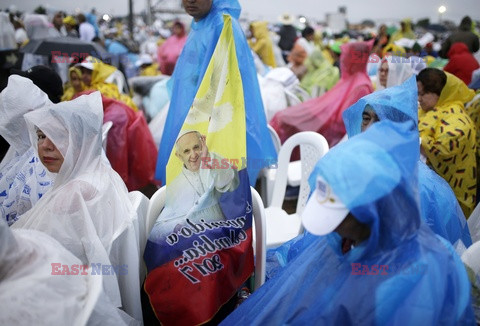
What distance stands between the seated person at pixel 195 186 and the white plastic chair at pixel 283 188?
2.60 feet

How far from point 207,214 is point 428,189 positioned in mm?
1067

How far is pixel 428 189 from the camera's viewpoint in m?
1.90

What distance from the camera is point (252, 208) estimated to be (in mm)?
2098

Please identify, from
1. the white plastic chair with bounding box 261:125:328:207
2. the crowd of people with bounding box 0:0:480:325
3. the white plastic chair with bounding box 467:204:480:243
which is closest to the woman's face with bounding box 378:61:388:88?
the crowd of people with bounding box 0:0:480:325

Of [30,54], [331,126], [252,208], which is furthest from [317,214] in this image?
[30,54]

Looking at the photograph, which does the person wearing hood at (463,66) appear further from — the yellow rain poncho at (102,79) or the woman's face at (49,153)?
the woman's face at (49,153)

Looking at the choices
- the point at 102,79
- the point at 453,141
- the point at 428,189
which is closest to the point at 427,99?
the point at 453,141

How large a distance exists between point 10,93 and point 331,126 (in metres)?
2.92

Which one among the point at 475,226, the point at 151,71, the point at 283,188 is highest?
the point at 475,226

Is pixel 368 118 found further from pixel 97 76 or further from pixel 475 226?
pixel 97 76

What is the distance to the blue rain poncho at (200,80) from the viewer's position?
8.71ft

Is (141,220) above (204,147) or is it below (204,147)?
below

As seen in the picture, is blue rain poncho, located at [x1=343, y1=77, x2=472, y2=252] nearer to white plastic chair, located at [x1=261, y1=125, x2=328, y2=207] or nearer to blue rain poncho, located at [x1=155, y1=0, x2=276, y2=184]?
blue rain poncho, located at [x1=155, y1=0, x2=276, y2=184]

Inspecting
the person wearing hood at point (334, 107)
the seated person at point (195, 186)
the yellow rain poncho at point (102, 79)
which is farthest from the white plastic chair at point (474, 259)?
the yellow rain poncho at point (102, 79)
